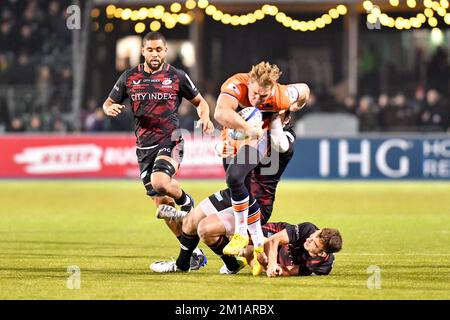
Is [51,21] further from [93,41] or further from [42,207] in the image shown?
[42,207]

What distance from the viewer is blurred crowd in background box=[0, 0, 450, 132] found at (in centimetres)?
2611

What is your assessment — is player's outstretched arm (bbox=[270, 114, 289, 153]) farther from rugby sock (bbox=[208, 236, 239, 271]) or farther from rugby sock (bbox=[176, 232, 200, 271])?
rugby sock (bbox=[176, 232, 200, 271])

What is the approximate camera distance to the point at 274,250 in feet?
33.8

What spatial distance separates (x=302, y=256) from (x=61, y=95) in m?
17.1

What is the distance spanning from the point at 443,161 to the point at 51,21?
9976 mm

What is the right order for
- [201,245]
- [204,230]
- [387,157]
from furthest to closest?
[387,157] < [201,245] < [204,230]

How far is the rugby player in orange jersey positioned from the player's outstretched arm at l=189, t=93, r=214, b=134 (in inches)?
43.2

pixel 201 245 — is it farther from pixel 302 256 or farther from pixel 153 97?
pixel 302 256

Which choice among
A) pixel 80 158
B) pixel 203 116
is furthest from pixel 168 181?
pixel 80 158

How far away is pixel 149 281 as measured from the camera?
9984mm

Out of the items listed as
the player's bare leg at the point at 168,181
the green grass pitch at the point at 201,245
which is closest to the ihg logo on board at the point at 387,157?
the green grass pitch at the point at 201,245

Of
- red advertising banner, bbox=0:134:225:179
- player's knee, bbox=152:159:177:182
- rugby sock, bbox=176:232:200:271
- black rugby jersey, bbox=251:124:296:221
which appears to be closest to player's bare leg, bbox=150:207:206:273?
rugby sock, bbox=176:232:200:271

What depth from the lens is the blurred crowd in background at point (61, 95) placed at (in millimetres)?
26109
